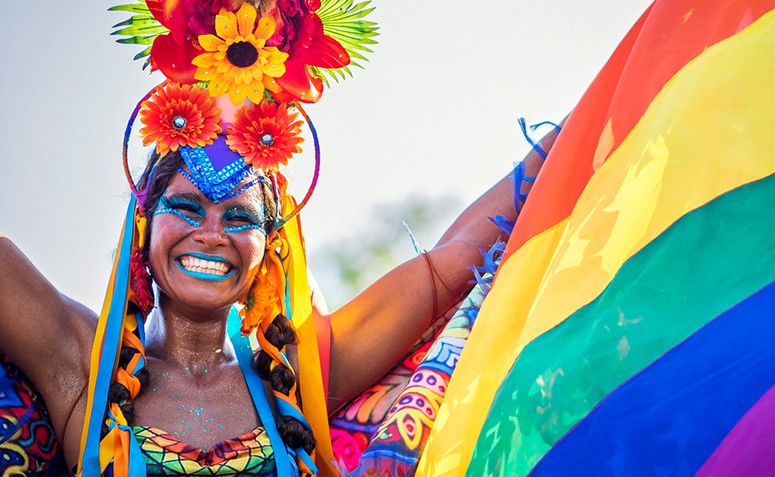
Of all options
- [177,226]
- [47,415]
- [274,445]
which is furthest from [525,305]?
[47,415]

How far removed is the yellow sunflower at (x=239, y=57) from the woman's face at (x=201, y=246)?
26 centimetres

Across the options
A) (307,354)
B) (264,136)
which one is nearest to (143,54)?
(264,136)

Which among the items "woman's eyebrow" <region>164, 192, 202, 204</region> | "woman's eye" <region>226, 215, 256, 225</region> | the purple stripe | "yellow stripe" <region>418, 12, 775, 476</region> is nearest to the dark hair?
"woman's eye" <region>226, 215, 256, 225</region>

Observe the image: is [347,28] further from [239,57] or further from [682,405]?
[682,405]

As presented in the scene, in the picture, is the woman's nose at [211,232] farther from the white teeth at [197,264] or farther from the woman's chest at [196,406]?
the woman's chest at [196,406]

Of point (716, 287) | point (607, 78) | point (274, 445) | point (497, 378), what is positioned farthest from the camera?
point (274, 445)

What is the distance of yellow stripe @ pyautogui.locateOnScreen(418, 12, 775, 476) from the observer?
2.04m

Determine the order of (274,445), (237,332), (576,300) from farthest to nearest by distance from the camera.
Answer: (237,332) < (274,445) < (576,300)

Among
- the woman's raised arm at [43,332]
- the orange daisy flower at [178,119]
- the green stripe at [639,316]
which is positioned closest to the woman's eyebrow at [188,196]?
the orange daisy flower at [178,119]

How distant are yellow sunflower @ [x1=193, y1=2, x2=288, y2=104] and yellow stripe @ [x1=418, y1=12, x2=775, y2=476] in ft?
3.31

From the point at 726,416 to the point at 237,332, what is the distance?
5.37 ft

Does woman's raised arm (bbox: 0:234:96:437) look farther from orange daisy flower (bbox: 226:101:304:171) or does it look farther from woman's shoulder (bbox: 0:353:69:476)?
orange daisy flower (bbox: 226:101:304:171)

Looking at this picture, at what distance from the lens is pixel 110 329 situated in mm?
2795

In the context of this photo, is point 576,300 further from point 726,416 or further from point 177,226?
point 177,226
